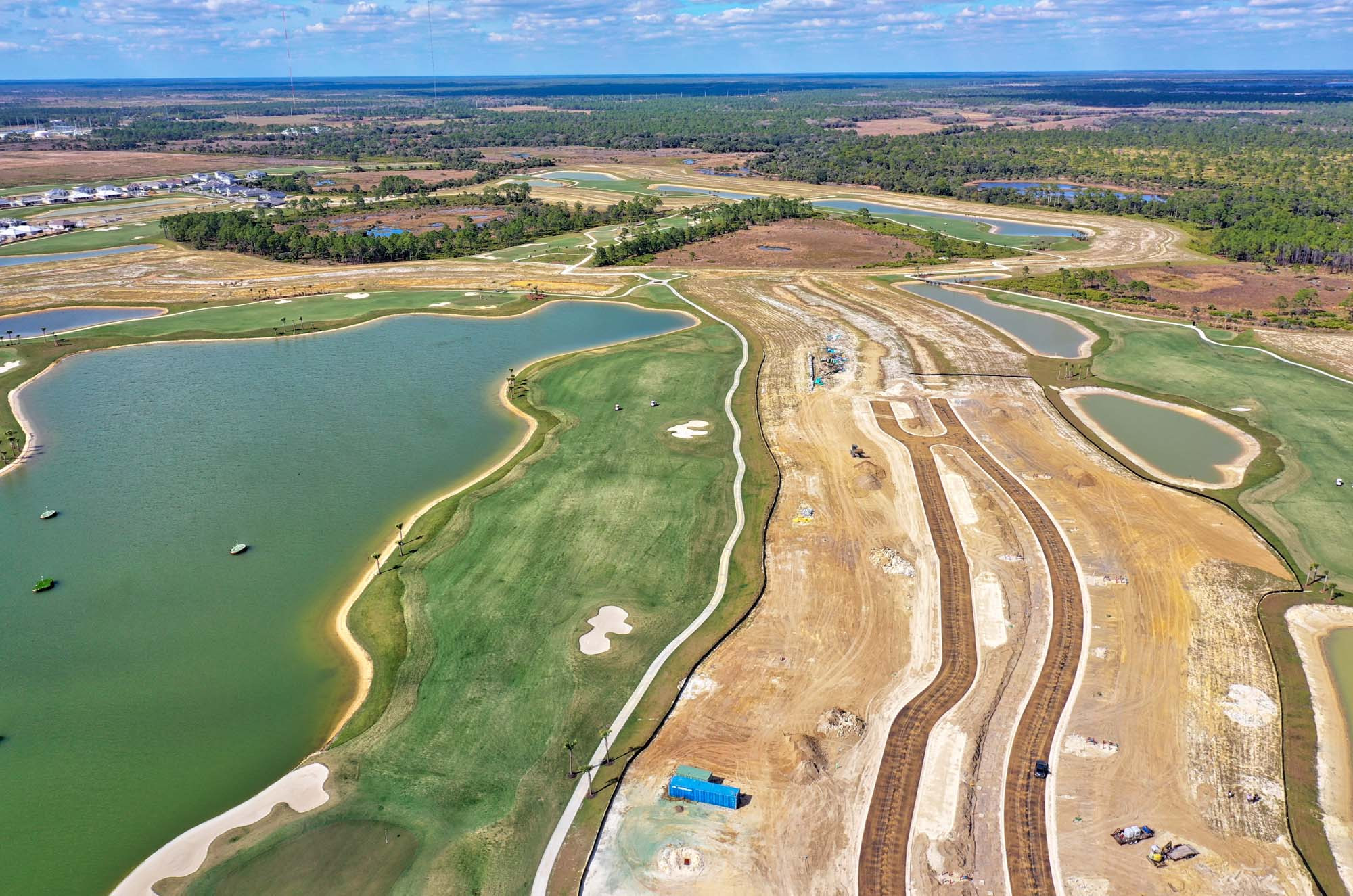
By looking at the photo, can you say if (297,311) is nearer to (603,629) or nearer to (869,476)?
(869,476)

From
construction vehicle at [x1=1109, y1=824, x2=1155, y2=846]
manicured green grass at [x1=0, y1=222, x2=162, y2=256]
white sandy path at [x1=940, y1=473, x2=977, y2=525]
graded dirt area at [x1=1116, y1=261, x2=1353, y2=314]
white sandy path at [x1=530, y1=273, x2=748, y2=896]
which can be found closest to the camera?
white sandy path at [x1=530, y1=273, x2=748, y2=896]

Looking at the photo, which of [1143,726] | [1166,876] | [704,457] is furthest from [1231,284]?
[1166,876]

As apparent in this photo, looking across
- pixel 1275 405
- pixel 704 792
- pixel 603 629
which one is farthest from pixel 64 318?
pixel 1275 405

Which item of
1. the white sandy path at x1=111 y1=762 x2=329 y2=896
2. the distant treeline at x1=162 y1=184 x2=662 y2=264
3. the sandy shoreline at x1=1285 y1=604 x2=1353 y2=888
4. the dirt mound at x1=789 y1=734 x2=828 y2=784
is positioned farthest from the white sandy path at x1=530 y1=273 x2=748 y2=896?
the distant treeline at x1=162 y1=184 x2=662 y2=264

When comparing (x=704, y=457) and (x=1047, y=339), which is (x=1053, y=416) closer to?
(x=1047, y=339)

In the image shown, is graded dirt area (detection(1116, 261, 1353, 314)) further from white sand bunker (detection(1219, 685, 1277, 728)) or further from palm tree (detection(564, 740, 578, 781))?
palm tree (detection(564, 740, 578, 781))

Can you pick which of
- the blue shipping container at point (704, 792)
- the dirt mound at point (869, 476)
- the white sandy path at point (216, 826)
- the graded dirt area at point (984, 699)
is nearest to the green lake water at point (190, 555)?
the white sandy path at point (216, 826)

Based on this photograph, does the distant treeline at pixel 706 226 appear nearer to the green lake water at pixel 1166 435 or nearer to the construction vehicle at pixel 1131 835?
the green lake water at pixel 1166 435
